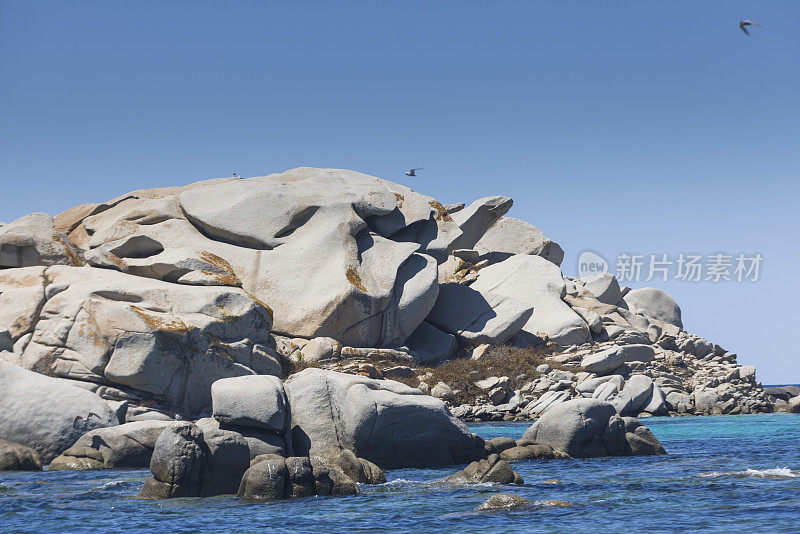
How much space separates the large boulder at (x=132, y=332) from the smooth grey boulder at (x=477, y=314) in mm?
20845

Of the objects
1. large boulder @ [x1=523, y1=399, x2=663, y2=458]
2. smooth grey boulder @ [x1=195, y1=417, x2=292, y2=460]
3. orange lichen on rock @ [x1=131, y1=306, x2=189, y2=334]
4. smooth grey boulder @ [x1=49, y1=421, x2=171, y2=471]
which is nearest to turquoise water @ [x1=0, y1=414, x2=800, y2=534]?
smooth grey boulder @ [x1=49, y1=421, x2=171, y2=471]


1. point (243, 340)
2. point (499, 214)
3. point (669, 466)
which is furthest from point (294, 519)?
point (499, 214)

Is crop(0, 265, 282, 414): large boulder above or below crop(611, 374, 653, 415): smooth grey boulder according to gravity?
above

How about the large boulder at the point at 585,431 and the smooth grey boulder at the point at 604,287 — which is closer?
the large boulder at the point at 585,431

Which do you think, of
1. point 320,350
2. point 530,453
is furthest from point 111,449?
point 320,350

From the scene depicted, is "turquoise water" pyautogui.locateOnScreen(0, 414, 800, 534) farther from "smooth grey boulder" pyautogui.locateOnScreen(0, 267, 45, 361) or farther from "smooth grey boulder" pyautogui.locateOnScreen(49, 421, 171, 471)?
"smooth grey boulder" pyautogui.locateOnScreen(0, 267, 45, 361)

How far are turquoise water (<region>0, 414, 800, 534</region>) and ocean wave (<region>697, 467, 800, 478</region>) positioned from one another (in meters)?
0.03

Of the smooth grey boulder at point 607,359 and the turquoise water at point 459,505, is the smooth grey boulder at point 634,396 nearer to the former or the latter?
the smooth grey boulder at point 607,359

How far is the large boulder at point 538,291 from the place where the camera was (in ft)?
184

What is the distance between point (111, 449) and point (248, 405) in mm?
5804

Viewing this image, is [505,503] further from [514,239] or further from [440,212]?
[514,239]

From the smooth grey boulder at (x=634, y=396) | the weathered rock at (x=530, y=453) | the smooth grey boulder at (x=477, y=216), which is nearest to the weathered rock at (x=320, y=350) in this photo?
the smooth grey boulder at (x=634, y=396)

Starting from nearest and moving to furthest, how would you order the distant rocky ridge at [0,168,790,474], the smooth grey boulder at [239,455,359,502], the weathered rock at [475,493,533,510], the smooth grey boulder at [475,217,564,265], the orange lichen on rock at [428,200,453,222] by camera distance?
1. the weathered rock at [475,493,533,510]
2. the smooth grey boulder at [239,455,359,502]
3. the distant rocky ridge at [0,168,790,474]
4. the orange lichen on rock at [428,200,453,222]
5. the smooth grey boulder at [475,217,564,265]

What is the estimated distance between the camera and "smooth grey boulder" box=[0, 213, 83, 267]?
3747 cm
